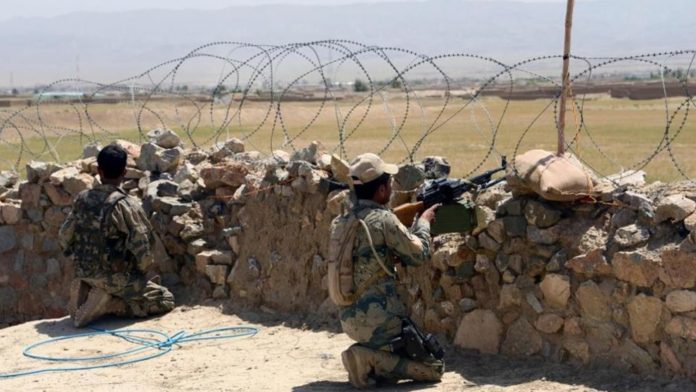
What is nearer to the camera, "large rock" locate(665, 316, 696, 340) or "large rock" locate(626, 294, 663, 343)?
"large rock" locate(665, 316, 696, 340)

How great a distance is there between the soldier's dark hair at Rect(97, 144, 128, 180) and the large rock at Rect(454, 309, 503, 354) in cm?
337

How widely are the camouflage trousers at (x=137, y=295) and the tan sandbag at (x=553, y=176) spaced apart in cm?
391

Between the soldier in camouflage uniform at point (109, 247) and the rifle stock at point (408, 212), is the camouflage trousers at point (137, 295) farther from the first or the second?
the rifle stock at point (408, 212)

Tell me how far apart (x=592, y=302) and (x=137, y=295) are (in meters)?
4.45

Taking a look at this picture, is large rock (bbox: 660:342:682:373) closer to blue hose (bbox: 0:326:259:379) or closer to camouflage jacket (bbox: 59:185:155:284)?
blue hose (bbox: 0:326:259:379)

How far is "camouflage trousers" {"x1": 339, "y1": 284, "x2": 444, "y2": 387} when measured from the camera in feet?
24.6

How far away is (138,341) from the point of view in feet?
31.8

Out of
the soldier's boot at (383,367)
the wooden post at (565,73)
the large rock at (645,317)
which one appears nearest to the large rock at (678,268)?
the large rock at (645,317)

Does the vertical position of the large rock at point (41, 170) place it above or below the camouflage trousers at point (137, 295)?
above

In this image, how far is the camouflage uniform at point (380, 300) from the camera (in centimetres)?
739

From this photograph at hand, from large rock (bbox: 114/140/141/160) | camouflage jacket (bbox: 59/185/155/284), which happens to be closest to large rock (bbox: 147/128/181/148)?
large rock (bbox: 114/140/141/160)

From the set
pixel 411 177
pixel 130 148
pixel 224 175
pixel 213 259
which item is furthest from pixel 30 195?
pixel 411 177

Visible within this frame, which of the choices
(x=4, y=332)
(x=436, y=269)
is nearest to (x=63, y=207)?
(x=4, y=332)

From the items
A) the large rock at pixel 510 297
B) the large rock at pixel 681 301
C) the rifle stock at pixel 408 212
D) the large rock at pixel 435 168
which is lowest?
the large rock at pixel 510 297
